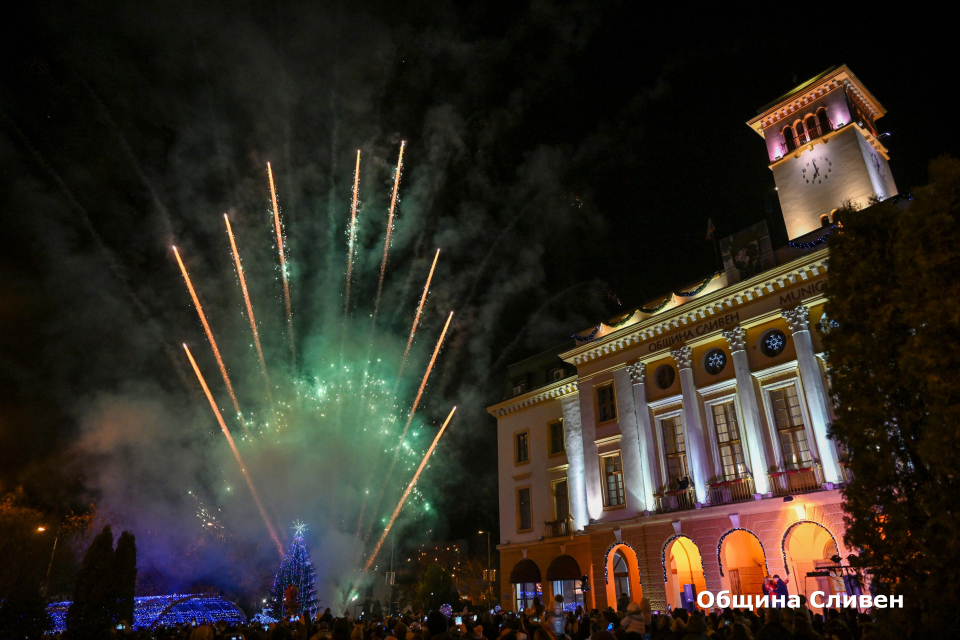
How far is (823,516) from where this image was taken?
1825 cm

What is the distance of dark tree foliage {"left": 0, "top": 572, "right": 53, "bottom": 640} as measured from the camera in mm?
14573

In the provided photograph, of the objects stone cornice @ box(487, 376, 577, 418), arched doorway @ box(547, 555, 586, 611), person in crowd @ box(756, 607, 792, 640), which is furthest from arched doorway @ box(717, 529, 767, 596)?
person in crowd @ box(756, 607, 792, 640)

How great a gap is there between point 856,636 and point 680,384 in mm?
14185

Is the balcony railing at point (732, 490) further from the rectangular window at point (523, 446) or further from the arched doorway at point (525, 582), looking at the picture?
the rectangular window at point (523, 446)

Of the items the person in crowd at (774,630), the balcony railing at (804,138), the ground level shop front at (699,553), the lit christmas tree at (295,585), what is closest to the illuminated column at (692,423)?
the ground level shop front at (699,553)

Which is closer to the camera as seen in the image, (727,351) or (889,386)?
(889,386)

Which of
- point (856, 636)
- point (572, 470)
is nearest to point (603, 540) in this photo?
point (572, 470)

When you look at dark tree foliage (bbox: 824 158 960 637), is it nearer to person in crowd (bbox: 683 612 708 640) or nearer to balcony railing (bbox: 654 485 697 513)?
person in crowd (bbox: 683 612 708 640)

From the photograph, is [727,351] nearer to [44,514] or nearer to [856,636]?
[856,636]

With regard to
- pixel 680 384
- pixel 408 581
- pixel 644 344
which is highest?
pixel 644 344

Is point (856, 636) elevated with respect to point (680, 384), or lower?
lower

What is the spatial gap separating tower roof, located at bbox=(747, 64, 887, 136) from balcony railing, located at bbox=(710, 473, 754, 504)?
18719 millimetres

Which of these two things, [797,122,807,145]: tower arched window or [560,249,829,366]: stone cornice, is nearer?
[560,249,829,366]: stone cornice

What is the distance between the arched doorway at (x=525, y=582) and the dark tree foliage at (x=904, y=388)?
2234cm
